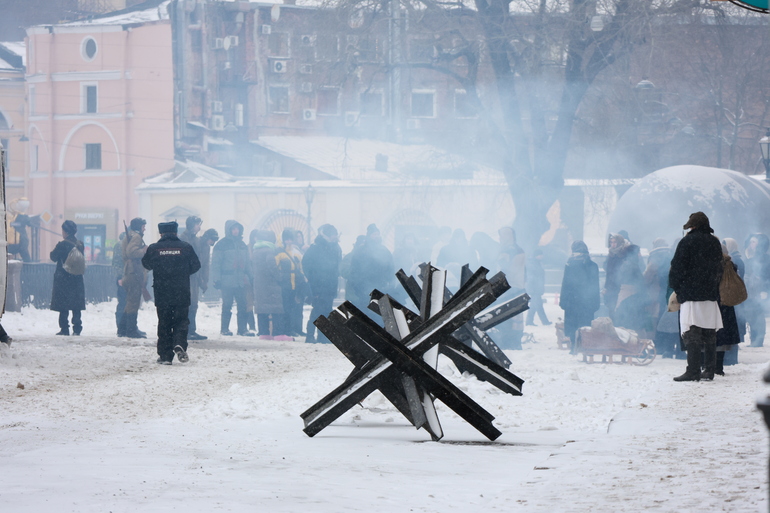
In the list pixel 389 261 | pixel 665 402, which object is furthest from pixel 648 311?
pixel 665 402

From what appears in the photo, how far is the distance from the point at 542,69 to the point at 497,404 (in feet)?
53.9

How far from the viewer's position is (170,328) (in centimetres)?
1250

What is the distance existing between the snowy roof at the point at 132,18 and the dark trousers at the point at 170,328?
114 ft

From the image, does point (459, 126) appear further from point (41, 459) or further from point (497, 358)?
point (41, 459)

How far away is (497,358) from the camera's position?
11.1 meters

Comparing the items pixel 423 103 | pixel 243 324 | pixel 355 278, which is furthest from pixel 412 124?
pixel 355 278

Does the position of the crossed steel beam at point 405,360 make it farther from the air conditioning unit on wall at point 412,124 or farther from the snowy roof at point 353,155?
the air conditioning unit on wall at point 412,124

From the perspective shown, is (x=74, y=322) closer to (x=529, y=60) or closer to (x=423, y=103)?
(x=529, y=60)

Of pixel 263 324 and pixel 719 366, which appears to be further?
pixel 263 324

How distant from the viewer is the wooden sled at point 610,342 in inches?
540

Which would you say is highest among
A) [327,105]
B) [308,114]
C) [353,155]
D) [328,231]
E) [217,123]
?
[327,105]

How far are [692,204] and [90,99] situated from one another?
93.6ft

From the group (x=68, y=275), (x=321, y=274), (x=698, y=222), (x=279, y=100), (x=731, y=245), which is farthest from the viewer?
(x=279, y=100)

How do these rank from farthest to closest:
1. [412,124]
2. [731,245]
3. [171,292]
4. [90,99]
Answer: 1. [412,124]
2. [90,99]
3. [731,245]
4. [171,292]
